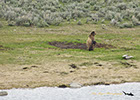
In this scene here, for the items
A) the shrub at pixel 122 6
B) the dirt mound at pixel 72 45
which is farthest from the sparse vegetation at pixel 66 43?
the shrub at pixel 122 6

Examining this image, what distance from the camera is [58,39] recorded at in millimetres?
29625

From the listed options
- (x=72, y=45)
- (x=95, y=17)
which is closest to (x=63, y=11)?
(x=95, y=17)

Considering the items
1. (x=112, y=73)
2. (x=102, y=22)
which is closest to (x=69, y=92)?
(x=112, y=73)

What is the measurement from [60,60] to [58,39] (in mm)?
9091

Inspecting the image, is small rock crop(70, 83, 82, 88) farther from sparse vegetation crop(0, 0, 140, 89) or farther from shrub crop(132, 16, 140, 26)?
shrub crop(132, 16, 140, 26)

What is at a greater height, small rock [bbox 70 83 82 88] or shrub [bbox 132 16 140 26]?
shrub [bbox 132 16 140 26]

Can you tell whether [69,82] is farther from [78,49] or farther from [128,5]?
[128,5]

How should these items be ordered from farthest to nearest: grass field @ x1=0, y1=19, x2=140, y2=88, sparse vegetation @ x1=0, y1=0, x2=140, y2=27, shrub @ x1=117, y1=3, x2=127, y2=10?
shrub @ x1=117, y1=3, x2=127, y2=10
sparse vegetation @ x1=0, y1=0, x2=140, y2=27
grass field @ x1=0, y1=19, x2=140, y2=88

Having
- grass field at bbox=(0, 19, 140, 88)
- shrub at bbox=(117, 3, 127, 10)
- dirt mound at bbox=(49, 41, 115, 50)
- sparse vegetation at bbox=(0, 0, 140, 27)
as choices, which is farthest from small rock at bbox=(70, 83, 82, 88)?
shrub at bbox=(117, 3, 127, 10)

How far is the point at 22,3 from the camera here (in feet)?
160

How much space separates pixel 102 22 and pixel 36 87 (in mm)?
26039

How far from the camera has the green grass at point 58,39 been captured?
21547mm

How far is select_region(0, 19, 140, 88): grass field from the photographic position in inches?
662

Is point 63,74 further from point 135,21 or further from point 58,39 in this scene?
point 135,21
